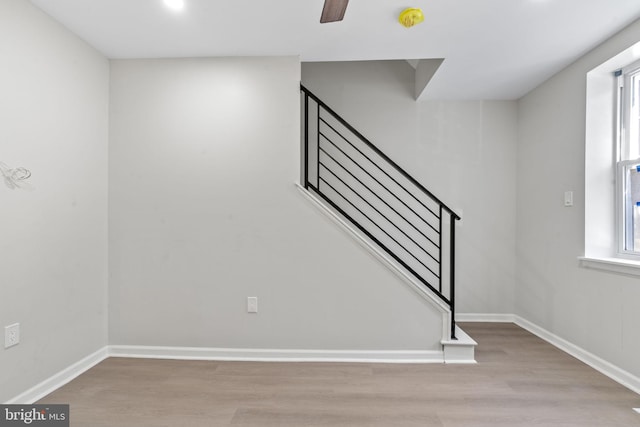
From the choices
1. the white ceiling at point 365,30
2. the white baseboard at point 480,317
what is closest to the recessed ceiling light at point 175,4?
the white ceiling at point 365,30

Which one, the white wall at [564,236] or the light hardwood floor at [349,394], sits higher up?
the white wall at [564,236]

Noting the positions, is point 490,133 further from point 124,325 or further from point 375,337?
point 124,325

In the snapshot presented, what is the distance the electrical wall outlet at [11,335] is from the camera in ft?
6.57

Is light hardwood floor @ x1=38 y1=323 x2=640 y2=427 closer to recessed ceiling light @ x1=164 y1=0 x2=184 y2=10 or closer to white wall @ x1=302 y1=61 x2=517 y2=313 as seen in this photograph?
white wall @ x1=302 y1=61 x2=517 y2=313

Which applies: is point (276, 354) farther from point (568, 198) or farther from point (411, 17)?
point (568, 198)

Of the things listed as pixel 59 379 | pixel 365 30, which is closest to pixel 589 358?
pixel 365 30

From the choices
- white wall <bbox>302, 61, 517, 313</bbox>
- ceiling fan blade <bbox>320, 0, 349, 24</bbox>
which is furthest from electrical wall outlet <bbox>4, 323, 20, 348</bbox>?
white wall <bbox>302, 61, 517, 313</bbox>

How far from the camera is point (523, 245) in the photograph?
3.69 meters

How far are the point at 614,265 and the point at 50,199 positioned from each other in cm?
393

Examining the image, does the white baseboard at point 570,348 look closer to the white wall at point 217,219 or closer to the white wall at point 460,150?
the white wall at point 460,150

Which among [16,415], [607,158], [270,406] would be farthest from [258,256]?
[607,158]

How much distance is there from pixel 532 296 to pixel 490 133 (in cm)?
177

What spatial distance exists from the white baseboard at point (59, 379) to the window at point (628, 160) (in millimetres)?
4162

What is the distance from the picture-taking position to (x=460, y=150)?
3.83 metres
